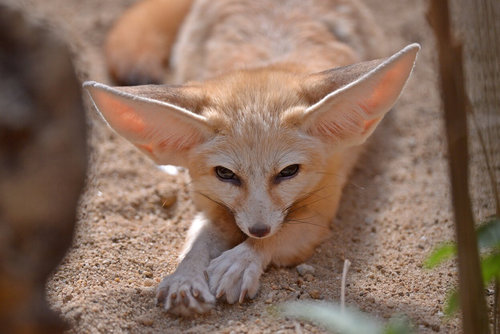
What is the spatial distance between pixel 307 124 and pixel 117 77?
1892 mm

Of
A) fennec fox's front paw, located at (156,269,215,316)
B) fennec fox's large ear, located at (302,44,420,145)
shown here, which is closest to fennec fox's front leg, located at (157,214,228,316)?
fennec fox's front paw, located at (156,269,215,316)

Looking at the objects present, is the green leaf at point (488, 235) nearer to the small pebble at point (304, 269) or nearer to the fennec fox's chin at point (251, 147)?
the fennec fox's chin at point (251, 147)


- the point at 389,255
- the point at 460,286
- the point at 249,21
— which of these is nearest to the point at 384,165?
the point at 389,255

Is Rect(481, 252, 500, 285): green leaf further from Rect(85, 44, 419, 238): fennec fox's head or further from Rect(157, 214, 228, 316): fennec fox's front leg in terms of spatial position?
Rect(157, 214, 228, 316): fennec fox's front leg

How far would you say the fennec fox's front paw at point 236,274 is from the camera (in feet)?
7.75

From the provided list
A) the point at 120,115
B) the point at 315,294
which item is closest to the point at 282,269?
the point at 315,294

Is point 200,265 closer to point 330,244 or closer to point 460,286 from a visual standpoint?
point 330,244

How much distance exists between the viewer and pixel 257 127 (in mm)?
2508

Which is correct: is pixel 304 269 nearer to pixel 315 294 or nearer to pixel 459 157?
pixel 315 294

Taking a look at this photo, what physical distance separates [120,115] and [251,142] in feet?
1.79

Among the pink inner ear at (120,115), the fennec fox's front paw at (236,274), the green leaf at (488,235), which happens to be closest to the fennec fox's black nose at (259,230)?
the fennec fox's front paw at (236,274)

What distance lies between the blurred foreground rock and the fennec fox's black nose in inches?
26.2

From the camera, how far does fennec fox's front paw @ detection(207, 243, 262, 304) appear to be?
2.36m

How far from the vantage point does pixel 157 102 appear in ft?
7.68
